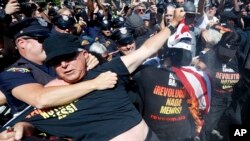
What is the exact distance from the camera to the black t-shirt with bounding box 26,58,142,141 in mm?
2863

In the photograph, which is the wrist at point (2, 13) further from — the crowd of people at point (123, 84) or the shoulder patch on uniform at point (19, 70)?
the shoulder patch on uniform at point (19, 70)

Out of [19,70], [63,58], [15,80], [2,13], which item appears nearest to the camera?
[63,58]

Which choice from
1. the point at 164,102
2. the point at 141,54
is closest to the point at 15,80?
the point at 141,54

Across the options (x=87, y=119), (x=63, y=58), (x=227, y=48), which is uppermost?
(x=63, y=58)

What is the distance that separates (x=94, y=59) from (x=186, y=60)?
1781 millimetres

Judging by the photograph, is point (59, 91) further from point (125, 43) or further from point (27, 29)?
point (125, 43)

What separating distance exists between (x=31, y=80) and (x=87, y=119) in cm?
55

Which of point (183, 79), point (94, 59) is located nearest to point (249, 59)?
point (183, 79)

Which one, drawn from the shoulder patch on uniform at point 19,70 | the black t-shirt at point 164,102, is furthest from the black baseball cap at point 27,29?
the black t-shirt at point 164,102

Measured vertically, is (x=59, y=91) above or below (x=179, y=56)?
above

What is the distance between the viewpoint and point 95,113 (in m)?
2.89

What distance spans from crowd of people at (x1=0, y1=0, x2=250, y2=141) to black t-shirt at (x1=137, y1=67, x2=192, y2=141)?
0.01 m

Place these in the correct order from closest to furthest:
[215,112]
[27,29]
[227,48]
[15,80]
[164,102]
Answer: [15,80]
[27,29]
[164,102]
[227,48]
[215,112]

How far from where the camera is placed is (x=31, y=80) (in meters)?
3.00
